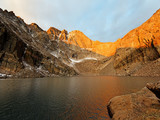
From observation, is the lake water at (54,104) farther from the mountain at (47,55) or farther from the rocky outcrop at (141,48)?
the rocky outcrop at (141,48)

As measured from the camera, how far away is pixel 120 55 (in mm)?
105312

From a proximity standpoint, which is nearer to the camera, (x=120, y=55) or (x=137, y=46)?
(x=137, y=46)

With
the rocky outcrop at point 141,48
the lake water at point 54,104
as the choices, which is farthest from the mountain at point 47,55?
the lake water at point 54,104

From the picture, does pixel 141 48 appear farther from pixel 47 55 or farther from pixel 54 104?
pixel 54 104

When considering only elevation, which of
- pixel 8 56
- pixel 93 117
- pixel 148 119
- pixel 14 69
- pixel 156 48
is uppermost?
pixel 156 48

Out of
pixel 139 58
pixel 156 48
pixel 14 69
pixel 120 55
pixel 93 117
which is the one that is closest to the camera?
pixel 93 117

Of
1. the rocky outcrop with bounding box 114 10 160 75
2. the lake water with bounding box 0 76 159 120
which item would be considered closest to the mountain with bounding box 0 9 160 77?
the rocky outcrop with bounding box 114 10 160 75

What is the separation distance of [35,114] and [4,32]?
235ft

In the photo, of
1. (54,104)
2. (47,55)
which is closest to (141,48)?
(47,55)

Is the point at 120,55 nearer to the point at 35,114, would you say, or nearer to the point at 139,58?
the point at 139,58

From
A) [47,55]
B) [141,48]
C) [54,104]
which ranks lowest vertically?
[54,104]

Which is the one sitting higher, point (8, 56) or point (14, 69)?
point (8, 56)

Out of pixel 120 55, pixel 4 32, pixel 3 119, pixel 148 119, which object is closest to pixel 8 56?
pixel 4 32

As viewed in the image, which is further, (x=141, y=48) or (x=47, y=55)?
(x=47, y=55)
